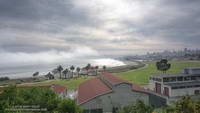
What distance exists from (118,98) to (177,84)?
2473 cm

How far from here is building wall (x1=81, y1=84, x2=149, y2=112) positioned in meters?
38.8

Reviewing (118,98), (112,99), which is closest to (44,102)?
(112,99)

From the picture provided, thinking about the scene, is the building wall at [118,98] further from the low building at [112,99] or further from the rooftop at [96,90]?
the rooftop at [96,90]

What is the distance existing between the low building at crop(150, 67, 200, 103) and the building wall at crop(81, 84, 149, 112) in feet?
46.3

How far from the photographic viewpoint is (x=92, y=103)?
38219 millimetres

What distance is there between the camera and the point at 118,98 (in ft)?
131

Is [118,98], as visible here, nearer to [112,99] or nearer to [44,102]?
[112,99]

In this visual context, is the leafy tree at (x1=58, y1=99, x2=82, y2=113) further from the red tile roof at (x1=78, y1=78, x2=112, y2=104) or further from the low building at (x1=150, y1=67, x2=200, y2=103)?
the low building at (x1=150, y1=67, x2=200, y2=103)

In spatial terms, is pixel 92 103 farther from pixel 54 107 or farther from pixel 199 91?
pixel 199 91

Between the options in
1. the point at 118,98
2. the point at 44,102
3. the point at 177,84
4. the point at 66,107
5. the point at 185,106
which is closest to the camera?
the point at 185,106

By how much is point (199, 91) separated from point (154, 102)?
1854 centimetres

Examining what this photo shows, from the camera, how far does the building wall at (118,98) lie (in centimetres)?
3878

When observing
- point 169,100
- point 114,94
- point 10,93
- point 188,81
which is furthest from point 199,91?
point 10,93

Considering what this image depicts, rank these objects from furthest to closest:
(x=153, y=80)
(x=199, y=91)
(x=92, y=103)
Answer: (x=153, y=80) < (x=199, y=91) < (x=92, y=103)
